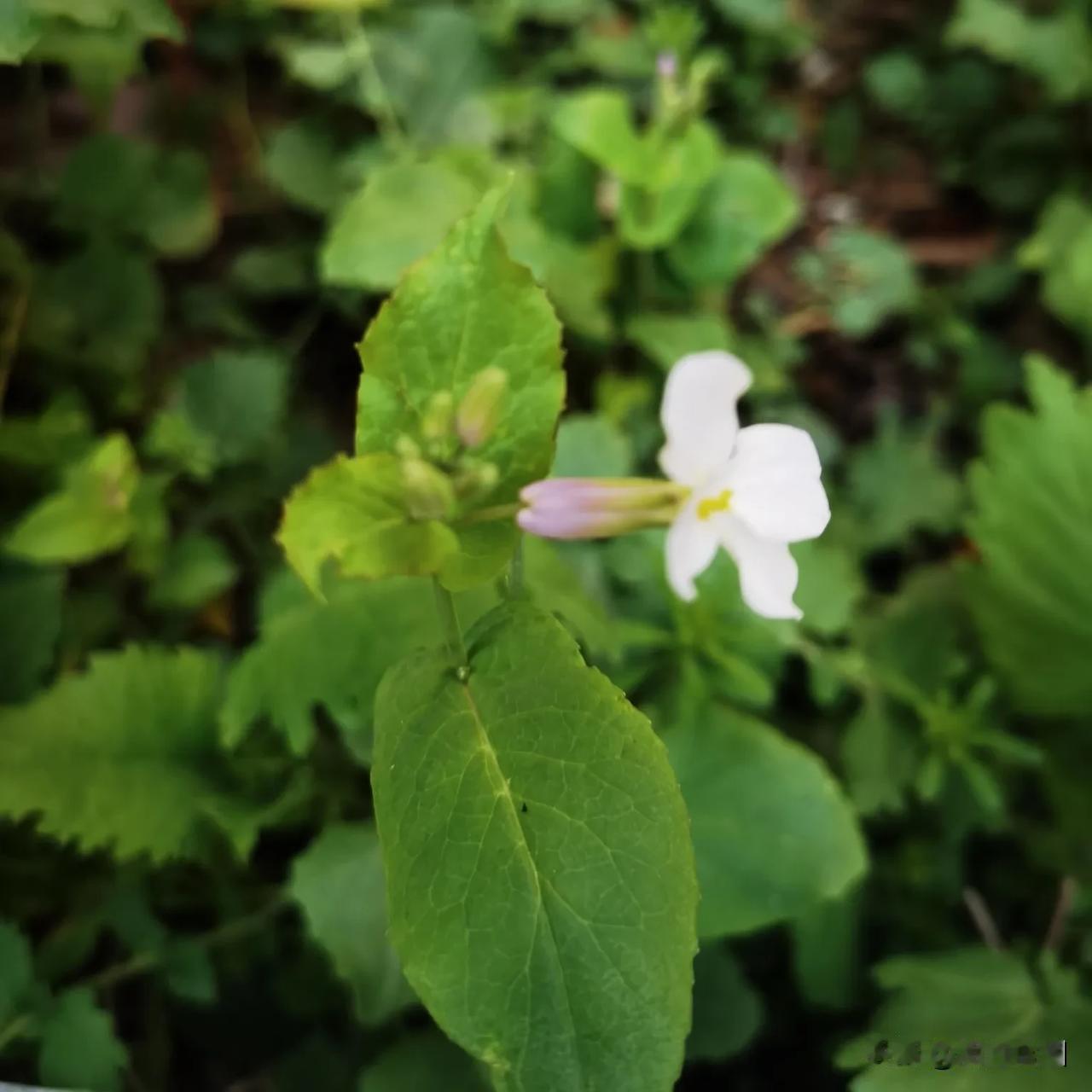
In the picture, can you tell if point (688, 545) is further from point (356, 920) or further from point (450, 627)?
point (356, 920)

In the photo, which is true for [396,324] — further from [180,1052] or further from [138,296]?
[180,1052]

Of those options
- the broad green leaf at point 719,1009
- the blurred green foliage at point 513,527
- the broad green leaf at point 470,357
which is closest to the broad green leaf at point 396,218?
the blurred green foliage at point 513,527

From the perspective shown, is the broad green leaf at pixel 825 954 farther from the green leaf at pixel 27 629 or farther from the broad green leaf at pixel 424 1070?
the green leaf at pixel 27 629

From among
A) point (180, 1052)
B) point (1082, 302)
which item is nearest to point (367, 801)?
point (180, 1052)

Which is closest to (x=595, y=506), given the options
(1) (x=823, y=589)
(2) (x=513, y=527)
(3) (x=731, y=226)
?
(2) (x=513, y=527)

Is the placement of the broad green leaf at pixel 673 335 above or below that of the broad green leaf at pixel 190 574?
above

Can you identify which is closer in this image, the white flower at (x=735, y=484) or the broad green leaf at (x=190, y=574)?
the white flower at (x=735, y=484)
